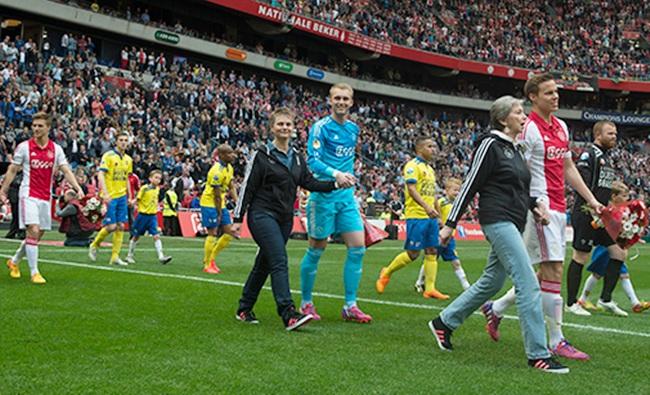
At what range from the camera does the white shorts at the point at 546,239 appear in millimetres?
6055

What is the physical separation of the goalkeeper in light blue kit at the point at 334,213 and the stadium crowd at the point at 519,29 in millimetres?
41325

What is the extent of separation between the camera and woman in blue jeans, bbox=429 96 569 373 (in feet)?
17.9

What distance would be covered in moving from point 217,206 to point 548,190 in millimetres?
7362

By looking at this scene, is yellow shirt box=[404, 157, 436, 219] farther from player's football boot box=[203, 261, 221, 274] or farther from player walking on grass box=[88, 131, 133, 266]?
player walking on grass box=[88, 131, 133, 266]

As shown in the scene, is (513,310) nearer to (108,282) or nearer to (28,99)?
(108,282)

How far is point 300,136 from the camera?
36.9 m

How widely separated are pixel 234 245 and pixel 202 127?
42.0ft

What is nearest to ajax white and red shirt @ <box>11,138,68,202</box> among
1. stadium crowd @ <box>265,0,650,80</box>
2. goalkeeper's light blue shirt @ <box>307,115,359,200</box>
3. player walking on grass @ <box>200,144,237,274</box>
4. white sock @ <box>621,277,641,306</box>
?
player walking on grass @ <box>200,144,237,274</box>

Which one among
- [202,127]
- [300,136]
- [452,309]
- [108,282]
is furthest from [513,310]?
[300,136]

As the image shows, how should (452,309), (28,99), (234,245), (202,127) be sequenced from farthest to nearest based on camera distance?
(202,127), (28,99), (234,245), (452,309)

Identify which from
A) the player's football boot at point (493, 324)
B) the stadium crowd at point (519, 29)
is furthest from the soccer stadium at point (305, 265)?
the stadium crowd at point (519, 29)

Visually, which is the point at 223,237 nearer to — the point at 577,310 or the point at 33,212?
the point at 33,212

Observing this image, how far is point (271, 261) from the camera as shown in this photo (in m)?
6.80

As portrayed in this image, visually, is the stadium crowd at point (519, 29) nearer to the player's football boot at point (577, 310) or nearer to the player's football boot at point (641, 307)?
the player's football boot at point (641, 307)
